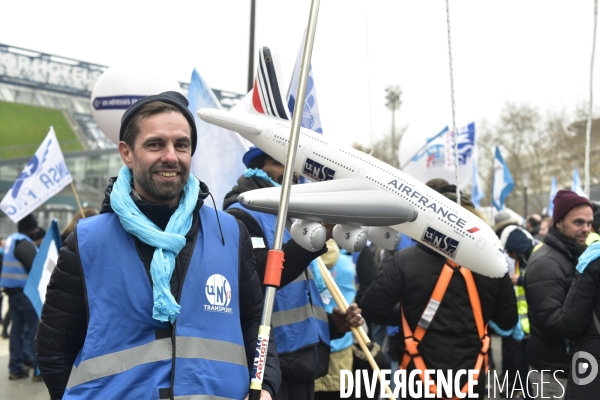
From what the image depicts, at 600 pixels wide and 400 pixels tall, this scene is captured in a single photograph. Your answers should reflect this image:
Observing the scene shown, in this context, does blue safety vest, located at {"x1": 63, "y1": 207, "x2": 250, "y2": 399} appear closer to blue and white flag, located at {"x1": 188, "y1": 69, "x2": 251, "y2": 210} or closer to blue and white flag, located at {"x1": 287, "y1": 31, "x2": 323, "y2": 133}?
blue and white flag, located at {"x1": 287, "y1": 31, "x2": 323, "y2": 133}

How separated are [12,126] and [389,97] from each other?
24023 mm

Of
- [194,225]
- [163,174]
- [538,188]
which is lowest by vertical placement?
[194,225]

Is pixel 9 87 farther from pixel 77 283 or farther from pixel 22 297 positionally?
pixel 77 283

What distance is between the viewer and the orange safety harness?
4.07 m

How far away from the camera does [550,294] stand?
14.4 feet

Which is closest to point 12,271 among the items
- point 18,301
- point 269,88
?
point 18,301

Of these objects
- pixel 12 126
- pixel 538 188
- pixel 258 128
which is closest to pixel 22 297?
pixel 258 128

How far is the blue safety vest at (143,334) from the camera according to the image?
2082 mm

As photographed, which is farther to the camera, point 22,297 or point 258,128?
point 22,297

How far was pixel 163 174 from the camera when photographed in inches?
90.1

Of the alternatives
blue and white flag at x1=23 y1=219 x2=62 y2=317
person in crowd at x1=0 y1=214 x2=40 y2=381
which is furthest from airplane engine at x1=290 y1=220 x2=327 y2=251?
person in crowd at x1=0 y1=214 x2=40 y2=381

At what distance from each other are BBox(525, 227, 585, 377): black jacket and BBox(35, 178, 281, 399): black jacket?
8.38 ft

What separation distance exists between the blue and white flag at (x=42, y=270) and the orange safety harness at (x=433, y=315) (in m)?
3.87

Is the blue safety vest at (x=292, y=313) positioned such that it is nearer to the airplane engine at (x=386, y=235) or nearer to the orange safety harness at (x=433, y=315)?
the airplane engine at (x=386, y=235)
